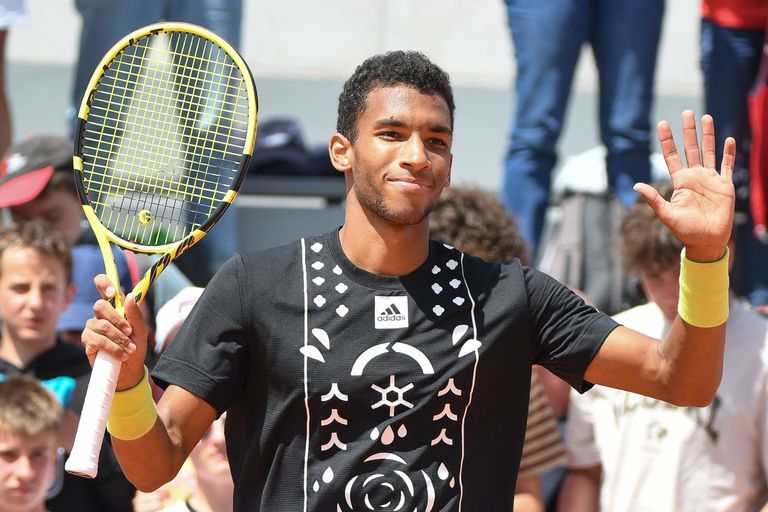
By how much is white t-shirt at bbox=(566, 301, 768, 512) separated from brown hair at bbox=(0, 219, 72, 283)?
1.78 m

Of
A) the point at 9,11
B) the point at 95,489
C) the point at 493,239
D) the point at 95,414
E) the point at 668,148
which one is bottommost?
the point at 95,489

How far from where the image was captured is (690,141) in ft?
9.10

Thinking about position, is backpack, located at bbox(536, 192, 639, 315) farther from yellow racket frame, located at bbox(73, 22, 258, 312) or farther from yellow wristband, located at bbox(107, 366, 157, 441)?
yellow wristband, located at bbox(107, 366, 157, 441)

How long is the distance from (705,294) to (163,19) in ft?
11.1

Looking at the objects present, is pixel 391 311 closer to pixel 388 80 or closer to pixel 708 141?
pixel 388 80

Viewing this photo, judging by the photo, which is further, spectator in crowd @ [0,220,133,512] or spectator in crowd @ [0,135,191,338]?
spectator in crowd @ [0,135,191,338]

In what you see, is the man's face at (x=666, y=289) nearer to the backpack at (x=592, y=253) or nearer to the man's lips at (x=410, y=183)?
the backpack at (x=592, y=253)

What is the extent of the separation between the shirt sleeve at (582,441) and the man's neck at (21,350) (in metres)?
1.63

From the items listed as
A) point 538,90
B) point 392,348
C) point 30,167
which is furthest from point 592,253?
point 392,348

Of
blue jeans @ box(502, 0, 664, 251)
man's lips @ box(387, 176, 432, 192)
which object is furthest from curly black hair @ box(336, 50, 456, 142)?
blue jeans @ box(502, 0, 664, 251)

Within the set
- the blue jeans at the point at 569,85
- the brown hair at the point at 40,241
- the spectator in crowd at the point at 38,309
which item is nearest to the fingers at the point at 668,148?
the spectator in crowd at the point at 38,309

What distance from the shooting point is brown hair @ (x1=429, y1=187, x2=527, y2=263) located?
4.15m

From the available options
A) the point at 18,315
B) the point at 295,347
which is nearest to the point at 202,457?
the point at 18,315

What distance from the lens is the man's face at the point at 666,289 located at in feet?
12.9
